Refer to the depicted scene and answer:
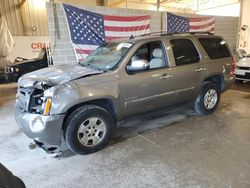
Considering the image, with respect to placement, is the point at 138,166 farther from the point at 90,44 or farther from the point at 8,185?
the point at 90,44

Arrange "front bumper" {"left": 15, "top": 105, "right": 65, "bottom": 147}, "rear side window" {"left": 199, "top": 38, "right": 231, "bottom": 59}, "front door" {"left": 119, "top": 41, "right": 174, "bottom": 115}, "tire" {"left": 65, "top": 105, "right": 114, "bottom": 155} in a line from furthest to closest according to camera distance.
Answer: "rear side window" {"left": 199, "top": 38, "right": 231, "bottom": 59} → "front door" {"left": 119, "top": 41, "right": 174, "bottom": 115} → "tire" {"left": 65, "top": 105, "right": 114, "bottom": 155} → "front bumper" {"left": 15, "top": 105, "right": 65, "bottom": 147}

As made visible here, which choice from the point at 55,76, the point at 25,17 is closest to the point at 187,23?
the point at 55,76

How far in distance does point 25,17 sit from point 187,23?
9764 mm

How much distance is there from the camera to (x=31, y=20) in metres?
13.4

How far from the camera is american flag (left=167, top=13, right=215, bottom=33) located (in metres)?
7.93

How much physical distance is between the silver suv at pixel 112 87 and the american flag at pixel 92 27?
182cm

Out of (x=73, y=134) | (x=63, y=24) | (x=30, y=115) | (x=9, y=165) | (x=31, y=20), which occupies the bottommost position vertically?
(x=9, y=165)

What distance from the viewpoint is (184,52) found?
14.1 feet

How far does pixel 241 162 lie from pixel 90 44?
15.5 ft

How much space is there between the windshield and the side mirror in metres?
0.23

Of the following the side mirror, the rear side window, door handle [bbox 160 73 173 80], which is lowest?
door handle [bbox 160 73 173 80]

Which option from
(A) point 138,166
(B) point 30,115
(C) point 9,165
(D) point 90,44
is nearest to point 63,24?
(D) point 90,44

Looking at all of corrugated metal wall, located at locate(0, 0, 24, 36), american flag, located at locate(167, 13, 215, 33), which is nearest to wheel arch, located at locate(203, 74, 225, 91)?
american flag, located at locate(167, 13, 215, 33)

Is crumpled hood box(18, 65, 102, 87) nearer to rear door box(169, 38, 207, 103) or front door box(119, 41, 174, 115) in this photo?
front door box(119, 41, 174, 115)
